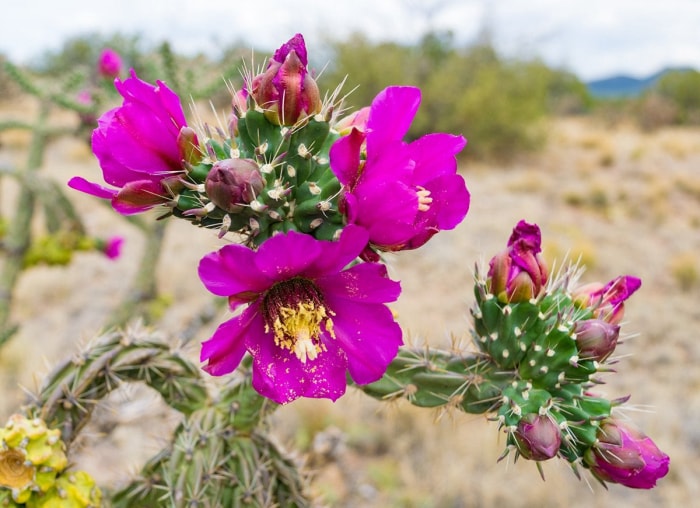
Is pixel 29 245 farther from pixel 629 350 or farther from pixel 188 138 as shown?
pixel 629 350

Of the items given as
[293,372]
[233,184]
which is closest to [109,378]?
[293,372]

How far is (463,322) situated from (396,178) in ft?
20.3

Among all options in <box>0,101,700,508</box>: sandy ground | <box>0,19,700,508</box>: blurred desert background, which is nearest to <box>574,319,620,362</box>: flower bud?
<box>0,19,700,508</box>: blurred desert background

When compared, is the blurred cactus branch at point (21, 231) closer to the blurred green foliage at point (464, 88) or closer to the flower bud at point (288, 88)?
the flower bud at point (288, 88)

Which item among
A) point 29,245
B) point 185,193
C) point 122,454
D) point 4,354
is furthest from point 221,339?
point 4,354

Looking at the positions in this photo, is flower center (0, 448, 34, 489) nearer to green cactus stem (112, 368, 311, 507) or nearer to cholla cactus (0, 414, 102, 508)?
cholla cactus (0, 414, 102, 508)

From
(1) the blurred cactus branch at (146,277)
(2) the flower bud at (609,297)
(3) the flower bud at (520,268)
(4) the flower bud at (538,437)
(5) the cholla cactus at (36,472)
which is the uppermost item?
(3) the flower bud at (520,268)

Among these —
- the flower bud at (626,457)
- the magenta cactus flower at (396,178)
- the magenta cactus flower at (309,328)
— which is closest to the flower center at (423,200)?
the magenta cactus flower at (396,178)

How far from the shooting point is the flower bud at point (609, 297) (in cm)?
127

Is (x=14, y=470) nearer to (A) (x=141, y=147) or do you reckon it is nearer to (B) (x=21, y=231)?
(A) (x=141, y=147)

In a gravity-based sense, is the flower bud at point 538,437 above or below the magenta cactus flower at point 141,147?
below

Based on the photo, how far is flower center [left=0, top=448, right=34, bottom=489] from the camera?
1.23 meters

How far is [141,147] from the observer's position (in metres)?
0.96

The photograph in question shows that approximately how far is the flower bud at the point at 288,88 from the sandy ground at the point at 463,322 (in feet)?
0.97
